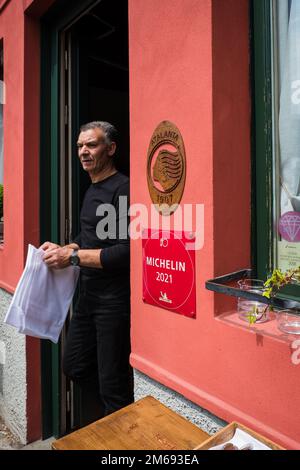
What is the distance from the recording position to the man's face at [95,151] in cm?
241

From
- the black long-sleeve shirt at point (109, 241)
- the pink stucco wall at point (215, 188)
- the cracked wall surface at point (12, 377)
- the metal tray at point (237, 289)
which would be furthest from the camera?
the cracked wall surface at point (12, 377)

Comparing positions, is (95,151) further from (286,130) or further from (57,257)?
(286,130)

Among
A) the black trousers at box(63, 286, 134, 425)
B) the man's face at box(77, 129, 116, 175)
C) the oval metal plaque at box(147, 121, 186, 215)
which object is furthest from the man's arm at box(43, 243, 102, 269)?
the oval metal plaque at box(147, 121, 186, 215)

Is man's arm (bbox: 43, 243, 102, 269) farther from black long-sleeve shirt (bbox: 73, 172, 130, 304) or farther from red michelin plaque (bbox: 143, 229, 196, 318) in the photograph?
red michelin plaque (bbox: 143, 229, 196, 318)

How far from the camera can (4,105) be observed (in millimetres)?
3314

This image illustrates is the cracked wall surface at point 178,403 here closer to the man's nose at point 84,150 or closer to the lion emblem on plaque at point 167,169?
the lion emblem on plaque at point 167,169

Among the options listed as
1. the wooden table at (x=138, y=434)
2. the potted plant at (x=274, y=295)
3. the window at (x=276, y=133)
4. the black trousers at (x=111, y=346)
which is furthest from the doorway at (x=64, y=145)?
the potted plant at (x=274, y=295)

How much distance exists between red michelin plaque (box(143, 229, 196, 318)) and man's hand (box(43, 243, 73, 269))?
0.74 m

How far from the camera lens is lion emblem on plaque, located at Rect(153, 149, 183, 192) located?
155cm

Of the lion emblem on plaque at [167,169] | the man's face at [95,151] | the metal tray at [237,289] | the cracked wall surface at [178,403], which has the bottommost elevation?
the cracked wall surface at [178,403]

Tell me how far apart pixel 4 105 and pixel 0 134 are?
51 centimetres

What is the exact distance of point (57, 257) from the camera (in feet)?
7.51

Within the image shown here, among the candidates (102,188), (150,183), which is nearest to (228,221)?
(150,183)
